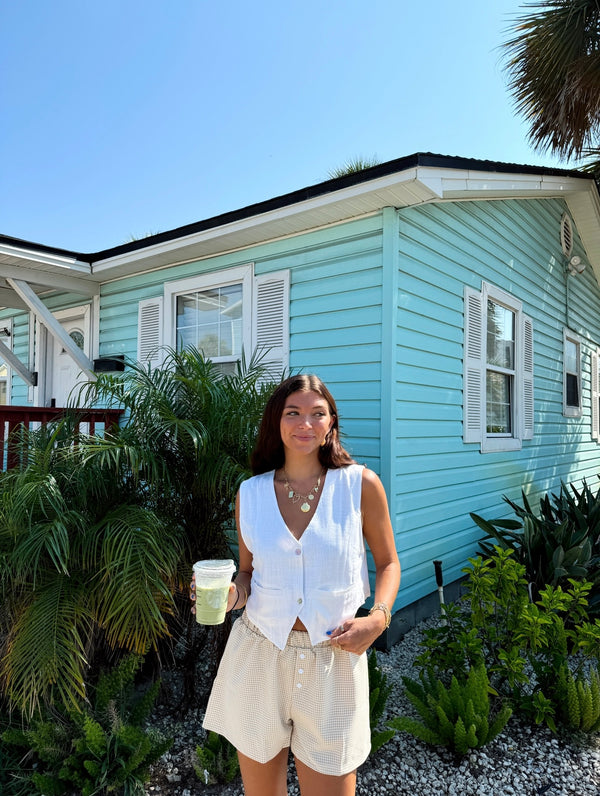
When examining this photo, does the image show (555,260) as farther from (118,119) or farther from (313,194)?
(118,119)

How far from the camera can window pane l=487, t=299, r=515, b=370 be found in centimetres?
548

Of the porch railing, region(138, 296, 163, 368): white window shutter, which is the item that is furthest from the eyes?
region(138, 296, 163, 368): white window shutter

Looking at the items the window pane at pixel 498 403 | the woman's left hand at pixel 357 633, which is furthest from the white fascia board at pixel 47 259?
the woman's left hand at pixel 357 633

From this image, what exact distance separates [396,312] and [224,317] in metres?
1.92

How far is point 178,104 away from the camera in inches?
449

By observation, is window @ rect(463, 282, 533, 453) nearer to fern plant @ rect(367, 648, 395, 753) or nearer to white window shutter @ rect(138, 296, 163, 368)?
fern plant @ rect(367, 648, 395, 753)

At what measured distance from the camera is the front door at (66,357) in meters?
6.43

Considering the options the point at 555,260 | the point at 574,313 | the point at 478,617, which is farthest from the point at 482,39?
the point at 478,617

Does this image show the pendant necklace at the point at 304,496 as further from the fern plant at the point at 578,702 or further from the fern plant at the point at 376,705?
the fern plant at the point at 578,702

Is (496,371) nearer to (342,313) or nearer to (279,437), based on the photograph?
(342,313)

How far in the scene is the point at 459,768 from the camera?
Result: 2.39 meters

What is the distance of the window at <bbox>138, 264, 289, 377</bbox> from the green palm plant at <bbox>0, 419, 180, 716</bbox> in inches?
86.5

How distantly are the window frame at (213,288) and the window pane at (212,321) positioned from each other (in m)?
0.05

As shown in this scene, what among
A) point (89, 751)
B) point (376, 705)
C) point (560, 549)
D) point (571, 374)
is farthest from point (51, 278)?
point (571, 374)
